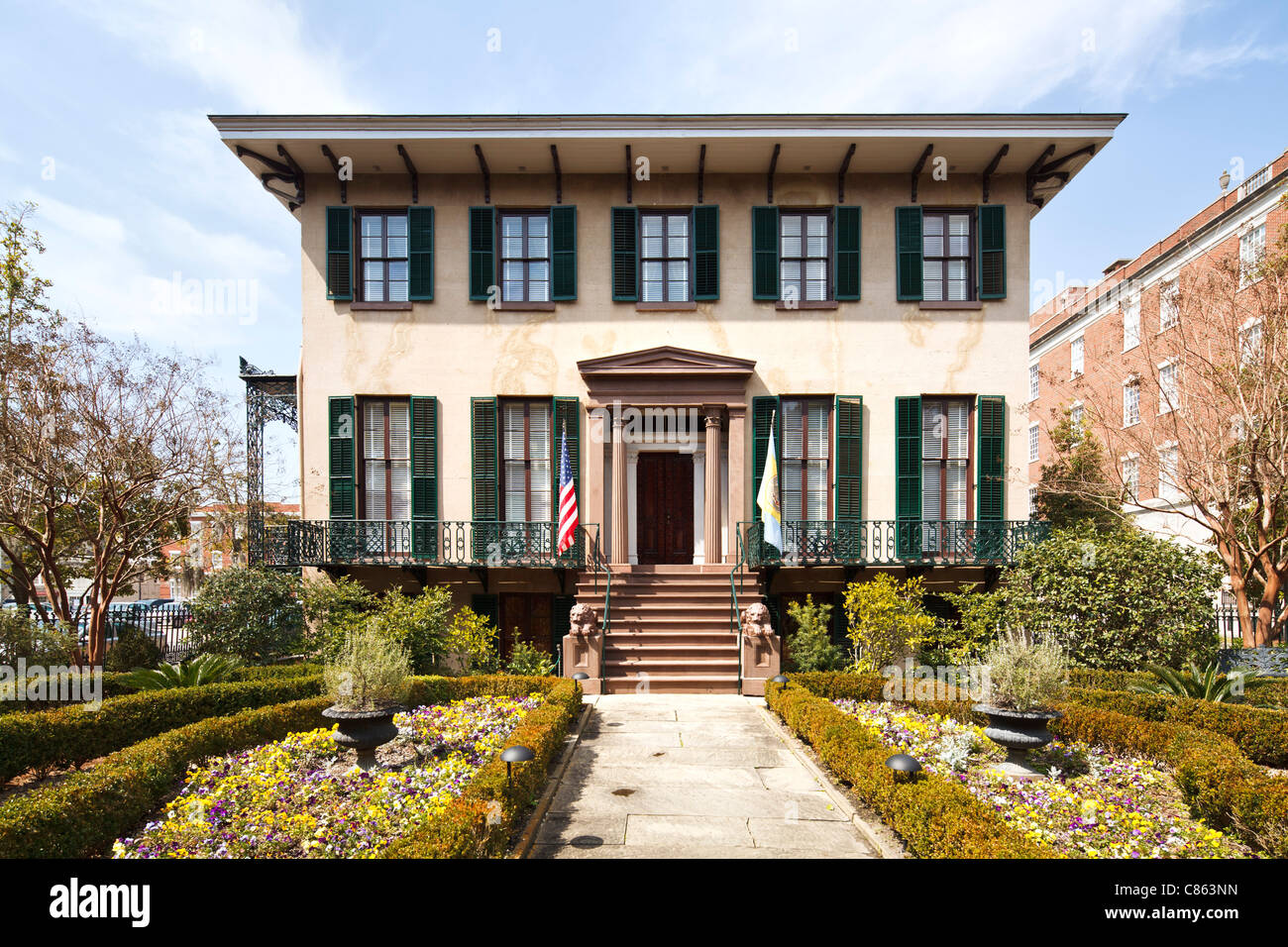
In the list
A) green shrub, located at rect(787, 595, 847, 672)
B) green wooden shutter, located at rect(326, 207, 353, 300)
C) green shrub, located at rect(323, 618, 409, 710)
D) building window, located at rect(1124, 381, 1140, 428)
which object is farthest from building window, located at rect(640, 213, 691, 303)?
building window, located at rect(1124, 381, 1140, 428)

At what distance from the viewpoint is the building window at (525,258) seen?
14875 mm

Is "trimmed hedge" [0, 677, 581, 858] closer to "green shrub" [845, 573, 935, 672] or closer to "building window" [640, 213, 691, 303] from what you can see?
"green shrub" [845, 573, 935, 672]

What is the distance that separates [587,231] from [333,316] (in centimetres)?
583

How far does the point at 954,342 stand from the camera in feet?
47.9

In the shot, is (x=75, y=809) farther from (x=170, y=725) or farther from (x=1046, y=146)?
(x=1046, y=146)

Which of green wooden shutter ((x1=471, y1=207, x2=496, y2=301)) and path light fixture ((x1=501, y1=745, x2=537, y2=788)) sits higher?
green wooden shutter ((x1=471, y1=207, x2=496, y2=301))

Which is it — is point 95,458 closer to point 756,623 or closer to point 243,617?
point 243,617

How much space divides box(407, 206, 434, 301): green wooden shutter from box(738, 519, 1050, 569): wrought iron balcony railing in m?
8.65

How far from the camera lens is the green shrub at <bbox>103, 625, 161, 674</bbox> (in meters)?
12.1

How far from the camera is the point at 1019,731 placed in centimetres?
697

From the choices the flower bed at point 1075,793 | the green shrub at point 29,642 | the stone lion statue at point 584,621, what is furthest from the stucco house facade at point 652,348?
the flower bed at point 1075,793
